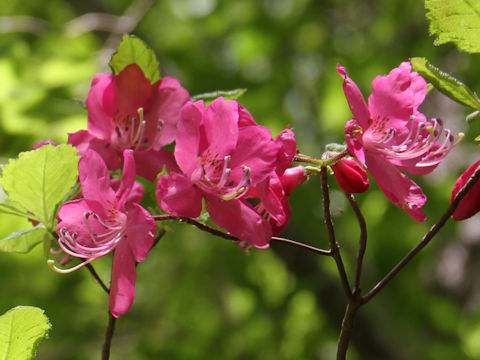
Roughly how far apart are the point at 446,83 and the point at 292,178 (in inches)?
6.9

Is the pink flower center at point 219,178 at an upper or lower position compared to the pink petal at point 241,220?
upper

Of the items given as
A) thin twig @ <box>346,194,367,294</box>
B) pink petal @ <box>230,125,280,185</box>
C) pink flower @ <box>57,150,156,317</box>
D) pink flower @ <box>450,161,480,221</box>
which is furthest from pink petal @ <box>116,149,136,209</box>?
pink flower @ <box>450,161,480,221</box>

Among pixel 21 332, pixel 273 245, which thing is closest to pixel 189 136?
pixel 21 332

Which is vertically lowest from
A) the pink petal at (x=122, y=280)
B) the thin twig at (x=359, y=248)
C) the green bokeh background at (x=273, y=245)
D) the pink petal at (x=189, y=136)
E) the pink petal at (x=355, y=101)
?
the green bokeh background at (x=273, y=245)

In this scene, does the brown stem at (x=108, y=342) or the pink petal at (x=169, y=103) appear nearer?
the brown stem at (x=108, y=342)

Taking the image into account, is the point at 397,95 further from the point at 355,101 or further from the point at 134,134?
the point at 134,134

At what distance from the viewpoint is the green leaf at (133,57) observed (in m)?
0.77

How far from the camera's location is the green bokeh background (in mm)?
1786

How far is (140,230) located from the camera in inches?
25.6

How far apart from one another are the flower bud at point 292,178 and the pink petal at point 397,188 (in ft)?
0.25

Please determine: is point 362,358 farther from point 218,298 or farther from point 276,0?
point 276,0

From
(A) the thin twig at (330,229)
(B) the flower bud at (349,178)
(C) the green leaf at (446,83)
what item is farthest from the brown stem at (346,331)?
(C) the green leaf at (446,83)

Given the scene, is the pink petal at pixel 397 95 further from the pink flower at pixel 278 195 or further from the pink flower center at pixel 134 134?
the pink flower center at pixel 134 134

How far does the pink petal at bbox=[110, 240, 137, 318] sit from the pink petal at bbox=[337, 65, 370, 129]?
10.4 inches
